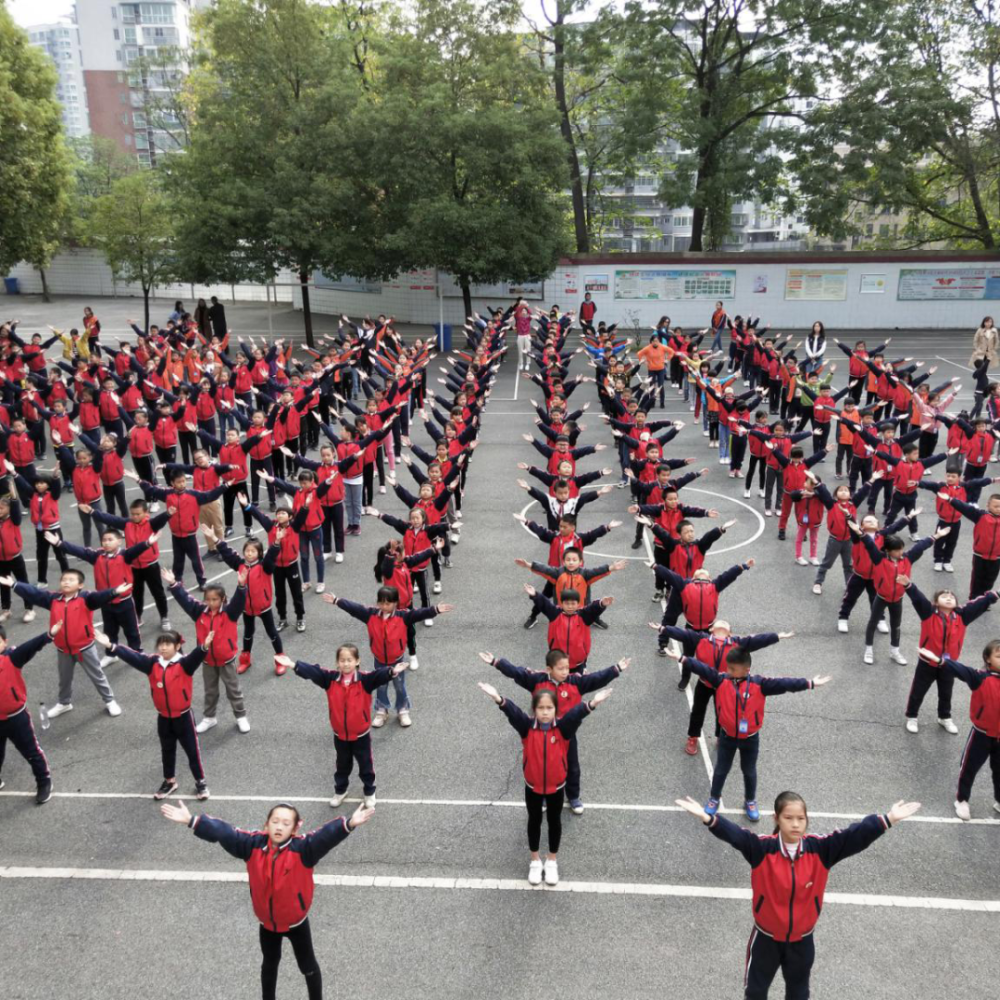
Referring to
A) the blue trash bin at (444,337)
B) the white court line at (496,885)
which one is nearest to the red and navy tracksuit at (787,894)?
the white court line at (496,885)

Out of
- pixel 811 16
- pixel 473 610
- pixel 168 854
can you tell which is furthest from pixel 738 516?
pixel 811 16

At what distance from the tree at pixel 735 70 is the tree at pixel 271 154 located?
12.1m

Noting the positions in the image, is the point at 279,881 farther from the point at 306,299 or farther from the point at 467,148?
the point at 306,299

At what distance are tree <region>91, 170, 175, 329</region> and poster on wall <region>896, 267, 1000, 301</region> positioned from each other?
2846cm

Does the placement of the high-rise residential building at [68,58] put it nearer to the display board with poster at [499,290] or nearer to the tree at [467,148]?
the display board with poster at [499,290]

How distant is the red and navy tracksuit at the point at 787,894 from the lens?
17.0 feet

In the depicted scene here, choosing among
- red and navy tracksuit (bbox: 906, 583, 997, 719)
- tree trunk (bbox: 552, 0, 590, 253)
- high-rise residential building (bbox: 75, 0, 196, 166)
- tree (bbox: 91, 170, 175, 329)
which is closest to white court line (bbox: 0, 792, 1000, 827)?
red and navy tracksuit (bbox: 906, 583, 997, 719)

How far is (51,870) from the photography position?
691 centimetres

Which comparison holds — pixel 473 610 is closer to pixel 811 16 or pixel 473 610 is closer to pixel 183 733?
pixel 183 733

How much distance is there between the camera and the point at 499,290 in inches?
1447

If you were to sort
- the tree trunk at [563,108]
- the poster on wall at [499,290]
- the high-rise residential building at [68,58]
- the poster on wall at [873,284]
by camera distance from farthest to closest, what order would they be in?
1. the high-rise residential building at [68,58]
2. the poster on wall at [499,290]
3. the poster on wall at [873,284]
4. the tree trunk at [563,108]

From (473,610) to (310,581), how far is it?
8.17 feet

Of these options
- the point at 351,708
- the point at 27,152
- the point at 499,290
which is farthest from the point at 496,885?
the point at 499,290

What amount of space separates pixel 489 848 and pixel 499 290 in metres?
31.9
